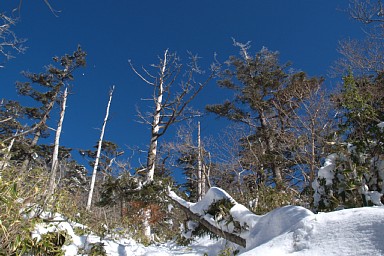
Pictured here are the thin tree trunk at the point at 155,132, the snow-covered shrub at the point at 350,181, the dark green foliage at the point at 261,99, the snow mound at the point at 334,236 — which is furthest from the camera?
the dark green foliage at the point at 261,99

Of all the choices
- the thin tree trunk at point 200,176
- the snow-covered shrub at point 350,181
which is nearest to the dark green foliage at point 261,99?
the thin tree trunk at point 200,176

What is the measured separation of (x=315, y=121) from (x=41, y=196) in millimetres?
7458

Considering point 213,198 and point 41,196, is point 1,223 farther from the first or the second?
point 213,198

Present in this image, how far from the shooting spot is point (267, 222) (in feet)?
8.53

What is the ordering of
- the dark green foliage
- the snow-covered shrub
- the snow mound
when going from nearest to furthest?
the snow mound
the snow-covered shrub
the dark green foliage

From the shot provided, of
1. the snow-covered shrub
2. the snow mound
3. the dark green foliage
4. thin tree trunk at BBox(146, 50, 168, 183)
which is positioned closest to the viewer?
the snow mound

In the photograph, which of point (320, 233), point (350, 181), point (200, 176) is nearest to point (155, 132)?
point (350, 181)

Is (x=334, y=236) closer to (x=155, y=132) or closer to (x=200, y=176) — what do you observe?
(x=155, y=132)

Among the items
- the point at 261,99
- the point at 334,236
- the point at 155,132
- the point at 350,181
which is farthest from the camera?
the point at 261,99

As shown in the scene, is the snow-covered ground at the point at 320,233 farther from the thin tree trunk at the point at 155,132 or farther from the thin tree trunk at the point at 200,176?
the thin tree trunk at the point at 200,176

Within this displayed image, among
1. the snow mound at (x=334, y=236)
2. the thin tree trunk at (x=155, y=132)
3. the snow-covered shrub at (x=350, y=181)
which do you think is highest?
the thin tree trunk at (x=155, y=132)

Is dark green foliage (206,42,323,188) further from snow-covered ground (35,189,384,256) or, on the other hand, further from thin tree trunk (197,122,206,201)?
snow-covered ground (35,189,384,256)

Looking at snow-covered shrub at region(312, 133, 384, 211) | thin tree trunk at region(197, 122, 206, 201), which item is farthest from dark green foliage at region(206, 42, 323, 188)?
snow-covered shrub at region(312, 133, 384, 211)

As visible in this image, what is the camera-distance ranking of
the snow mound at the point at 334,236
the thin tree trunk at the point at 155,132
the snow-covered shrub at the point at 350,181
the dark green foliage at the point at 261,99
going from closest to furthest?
the snow mound at the point at 334,236, the snow-covered shrub at the point at 350,181, the thin tree trunk at the point at 155,132, the dark green foliage at the point at 261,99
